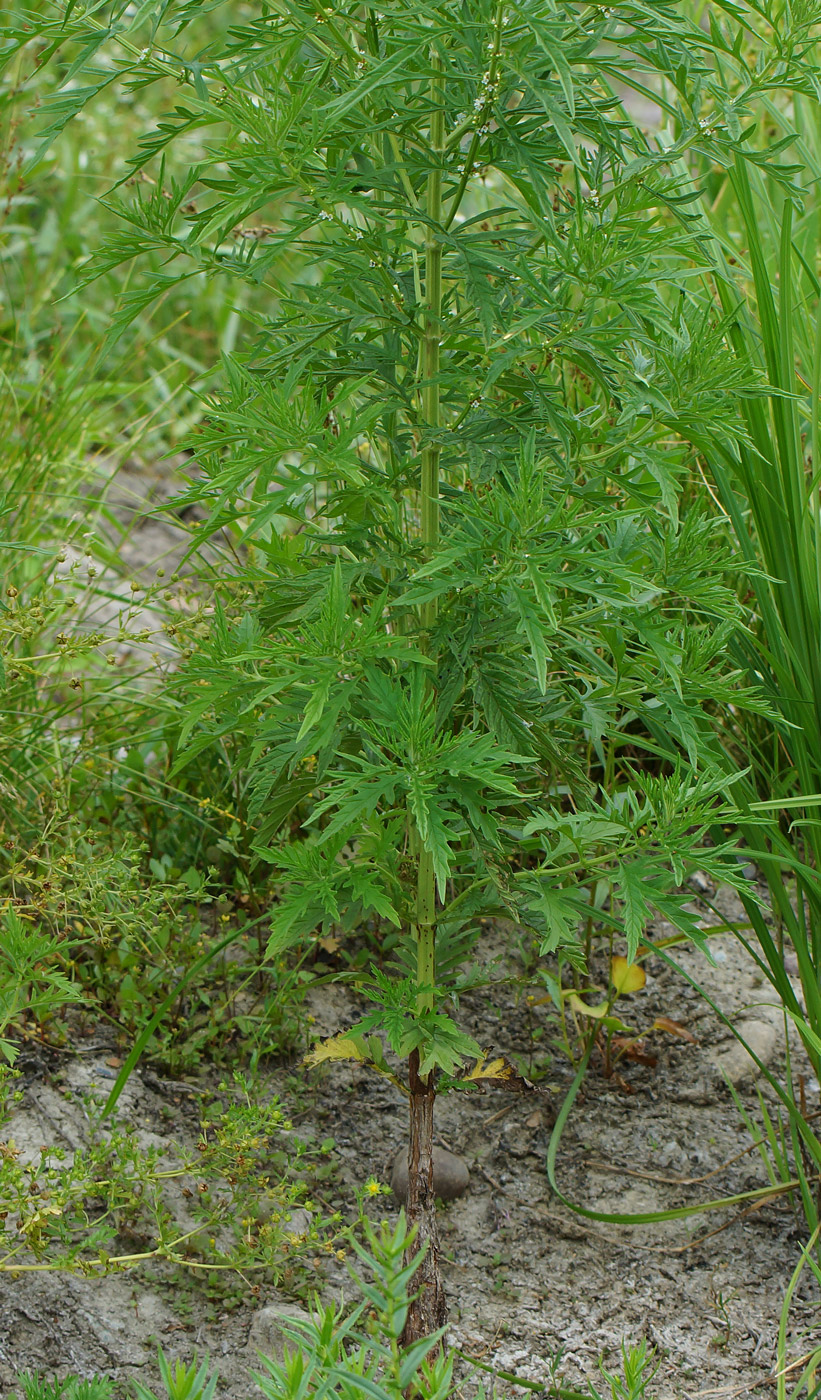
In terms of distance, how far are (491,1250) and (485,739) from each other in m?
1.04

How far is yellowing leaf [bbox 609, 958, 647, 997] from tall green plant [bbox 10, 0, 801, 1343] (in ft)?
1.89

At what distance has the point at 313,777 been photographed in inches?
62.2

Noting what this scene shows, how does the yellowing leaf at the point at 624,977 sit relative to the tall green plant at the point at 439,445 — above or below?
below

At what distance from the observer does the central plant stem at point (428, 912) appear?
145cm

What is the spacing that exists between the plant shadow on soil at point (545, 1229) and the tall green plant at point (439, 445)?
0.30 m

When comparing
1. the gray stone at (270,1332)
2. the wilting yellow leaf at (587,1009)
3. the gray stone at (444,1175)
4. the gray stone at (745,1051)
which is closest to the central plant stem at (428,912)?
the gray stone at (270,1332)

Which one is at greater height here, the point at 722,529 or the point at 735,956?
the point at 722,529

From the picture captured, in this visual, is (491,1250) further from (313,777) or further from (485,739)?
(485,739)

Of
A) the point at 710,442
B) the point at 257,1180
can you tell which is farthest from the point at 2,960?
the point at 710,442

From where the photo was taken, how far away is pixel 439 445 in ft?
4.84

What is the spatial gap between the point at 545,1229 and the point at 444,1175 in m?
0.18

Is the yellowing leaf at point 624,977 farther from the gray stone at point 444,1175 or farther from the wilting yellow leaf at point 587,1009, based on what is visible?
the gray stone at point 444,1175

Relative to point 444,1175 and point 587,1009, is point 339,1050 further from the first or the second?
point 587,1009

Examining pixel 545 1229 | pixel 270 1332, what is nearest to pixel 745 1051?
pixel 545 1229
